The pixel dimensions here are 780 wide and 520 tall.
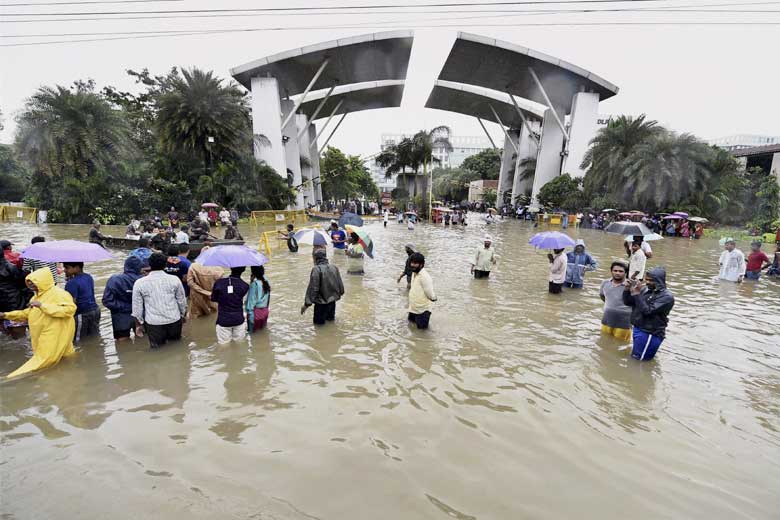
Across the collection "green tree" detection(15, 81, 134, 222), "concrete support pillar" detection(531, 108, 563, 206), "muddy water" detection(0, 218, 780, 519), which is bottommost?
"muddy water" detection(0, 218, 780, 519)

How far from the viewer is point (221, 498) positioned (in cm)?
289

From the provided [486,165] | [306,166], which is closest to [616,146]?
[306,166]

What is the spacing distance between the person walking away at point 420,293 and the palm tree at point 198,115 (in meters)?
25.4

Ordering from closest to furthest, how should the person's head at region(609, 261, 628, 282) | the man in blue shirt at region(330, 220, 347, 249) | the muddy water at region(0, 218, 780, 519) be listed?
the muddy water at region(0, 218, 780, 519) → the person's head at region(609, 261, 628, 282) → the man in blue shirt at region(330, 220, 347, 249)

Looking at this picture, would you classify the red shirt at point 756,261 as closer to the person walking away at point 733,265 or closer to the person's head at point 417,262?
the person walking away at point 733,265

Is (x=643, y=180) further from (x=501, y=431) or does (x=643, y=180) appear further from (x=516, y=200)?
(x=501, y=431)

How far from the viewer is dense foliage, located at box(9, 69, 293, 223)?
21.6 metres

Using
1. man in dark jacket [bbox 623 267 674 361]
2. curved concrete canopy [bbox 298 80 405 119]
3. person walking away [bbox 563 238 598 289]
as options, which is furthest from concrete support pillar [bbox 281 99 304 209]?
man in dark jacket [bbox 623 267 674 361]

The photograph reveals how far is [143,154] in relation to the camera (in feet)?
90.4

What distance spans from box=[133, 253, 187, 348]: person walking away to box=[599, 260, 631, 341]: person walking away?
589cm

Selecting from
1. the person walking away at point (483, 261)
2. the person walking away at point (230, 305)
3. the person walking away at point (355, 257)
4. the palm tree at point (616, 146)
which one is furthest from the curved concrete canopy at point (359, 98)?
the person walking away at point (230, 305)

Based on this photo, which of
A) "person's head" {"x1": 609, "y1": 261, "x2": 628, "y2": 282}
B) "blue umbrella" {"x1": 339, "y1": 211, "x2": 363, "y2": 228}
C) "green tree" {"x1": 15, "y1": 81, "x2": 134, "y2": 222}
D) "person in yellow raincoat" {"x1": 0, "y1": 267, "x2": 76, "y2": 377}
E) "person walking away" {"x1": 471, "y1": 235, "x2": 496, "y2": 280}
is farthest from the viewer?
"green tree" {"x1": 15, "y1": 81, "x2": 134, "y2": 222}

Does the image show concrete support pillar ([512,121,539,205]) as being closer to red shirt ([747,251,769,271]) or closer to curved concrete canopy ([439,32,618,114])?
curved concrete canopy ([439,32,618,114])

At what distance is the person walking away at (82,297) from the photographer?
529cm
